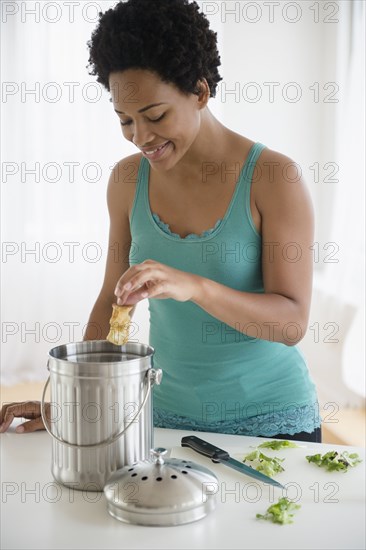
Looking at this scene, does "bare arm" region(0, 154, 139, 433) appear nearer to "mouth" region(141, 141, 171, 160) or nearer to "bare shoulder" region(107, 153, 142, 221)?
→ "bare shoulder" region(107, 153, 142, 221)

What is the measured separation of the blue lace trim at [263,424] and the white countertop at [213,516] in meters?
0.21

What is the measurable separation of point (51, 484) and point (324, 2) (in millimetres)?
3692

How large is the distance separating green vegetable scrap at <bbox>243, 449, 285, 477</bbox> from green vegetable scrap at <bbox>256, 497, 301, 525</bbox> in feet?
0.47

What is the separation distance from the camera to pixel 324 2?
4.19 m

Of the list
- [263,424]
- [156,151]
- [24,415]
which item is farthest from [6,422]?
[156,151]

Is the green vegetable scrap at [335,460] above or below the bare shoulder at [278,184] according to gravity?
below

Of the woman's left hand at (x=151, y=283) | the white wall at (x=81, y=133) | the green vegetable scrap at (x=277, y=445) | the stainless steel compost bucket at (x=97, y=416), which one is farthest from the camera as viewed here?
the white wall at (x=81, y=133)

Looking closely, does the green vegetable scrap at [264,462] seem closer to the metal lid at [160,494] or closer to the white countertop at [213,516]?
the white countertop at [213,516]

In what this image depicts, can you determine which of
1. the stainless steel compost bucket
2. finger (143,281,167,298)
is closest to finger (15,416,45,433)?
the stainless steel compost bucket

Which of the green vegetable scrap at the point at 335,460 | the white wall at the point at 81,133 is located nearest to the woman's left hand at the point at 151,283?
the green vegetable scrap at the point at 335,460

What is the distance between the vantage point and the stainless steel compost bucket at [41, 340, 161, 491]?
1.14m

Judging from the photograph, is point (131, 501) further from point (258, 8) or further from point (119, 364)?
point (258, 8)

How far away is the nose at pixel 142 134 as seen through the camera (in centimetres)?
146

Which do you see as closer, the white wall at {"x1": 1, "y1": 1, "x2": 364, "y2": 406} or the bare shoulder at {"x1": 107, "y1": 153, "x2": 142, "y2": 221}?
the bare shoulder at {"x1": 107, "y1": 153, "x2": 142, "y2": 221}
